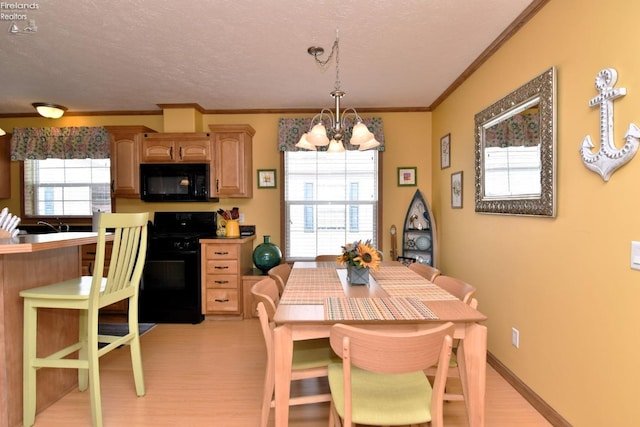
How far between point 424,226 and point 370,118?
1437mm

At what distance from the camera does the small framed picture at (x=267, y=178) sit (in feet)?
14.3

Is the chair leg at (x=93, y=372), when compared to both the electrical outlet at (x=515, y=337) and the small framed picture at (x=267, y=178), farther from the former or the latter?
the small framed picture at (x=267, y=178)

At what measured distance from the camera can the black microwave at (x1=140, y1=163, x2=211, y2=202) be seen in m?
3.97

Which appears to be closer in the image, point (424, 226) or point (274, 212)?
point (424, 226)

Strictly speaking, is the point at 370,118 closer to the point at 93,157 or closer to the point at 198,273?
the point at 198,273

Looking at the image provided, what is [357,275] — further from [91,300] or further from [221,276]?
[221,276]

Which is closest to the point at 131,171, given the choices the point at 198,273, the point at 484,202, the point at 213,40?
the point at 198,273

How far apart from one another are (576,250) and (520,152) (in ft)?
2.43

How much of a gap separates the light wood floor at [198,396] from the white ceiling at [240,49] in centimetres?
248

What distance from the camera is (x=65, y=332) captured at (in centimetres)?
229

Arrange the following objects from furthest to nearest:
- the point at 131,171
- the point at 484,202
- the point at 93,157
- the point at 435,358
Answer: the point at 93,157, the point at 131,171, the point at 484,202, the point at 435,358

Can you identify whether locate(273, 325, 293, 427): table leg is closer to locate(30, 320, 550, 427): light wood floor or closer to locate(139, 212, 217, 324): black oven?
locate(30, 320, 550, 427): light wood floor

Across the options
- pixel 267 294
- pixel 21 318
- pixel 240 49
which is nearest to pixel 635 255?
pixel 267 294

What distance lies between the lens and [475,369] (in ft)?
4.97
